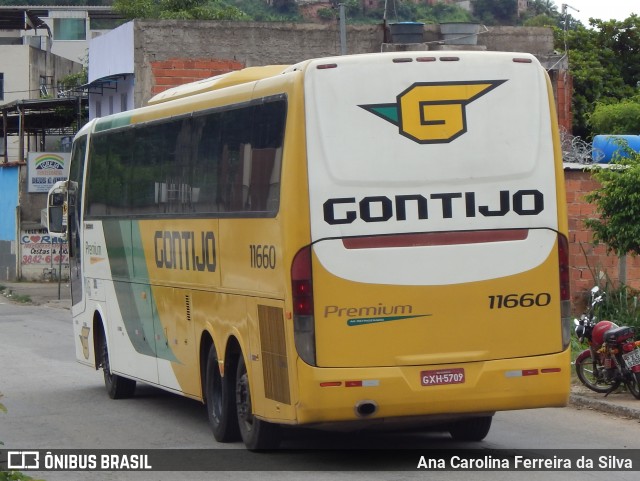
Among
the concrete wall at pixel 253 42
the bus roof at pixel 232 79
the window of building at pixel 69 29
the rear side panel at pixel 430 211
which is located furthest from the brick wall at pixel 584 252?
the window of building at pixel 69 29

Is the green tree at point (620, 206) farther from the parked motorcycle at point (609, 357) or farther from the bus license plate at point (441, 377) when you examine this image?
the bus license plate at point (441, 377)

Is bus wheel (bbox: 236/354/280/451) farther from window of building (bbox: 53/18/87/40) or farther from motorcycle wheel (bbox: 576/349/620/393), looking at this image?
window of building (bbox: 53/18/87/40)

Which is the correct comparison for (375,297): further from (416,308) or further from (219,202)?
(219,202)

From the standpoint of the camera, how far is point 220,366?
38.3 feet

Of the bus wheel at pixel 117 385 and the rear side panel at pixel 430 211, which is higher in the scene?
the rear side panel at pixel 430 211

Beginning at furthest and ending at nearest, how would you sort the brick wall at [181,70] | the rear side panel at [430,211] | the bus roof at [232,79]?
1. the brick wall at [181,70]
2. the bus roof at [232,79]
3. the rear side panel at [430,211]

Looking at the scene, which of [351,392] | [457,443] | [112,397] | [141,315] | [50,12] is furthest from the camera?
[50,12]

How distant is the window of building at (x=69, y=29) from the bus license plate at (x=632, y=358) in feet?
256

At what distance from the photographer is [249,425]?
1116cm

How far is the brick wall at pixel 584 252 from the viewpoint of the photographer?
20719 mm

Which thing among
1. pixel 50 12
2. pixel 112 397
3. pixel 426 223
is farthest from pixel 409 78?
pixel 50 12

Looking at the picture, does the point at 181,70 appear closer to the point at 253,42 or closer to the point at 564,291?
the point at 253,42

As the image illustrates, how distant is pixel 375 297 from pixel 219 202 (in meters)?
2.42

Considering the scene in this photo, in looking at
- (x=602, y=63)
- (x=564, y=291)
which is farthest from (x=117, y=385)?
(x=602, y=63)
